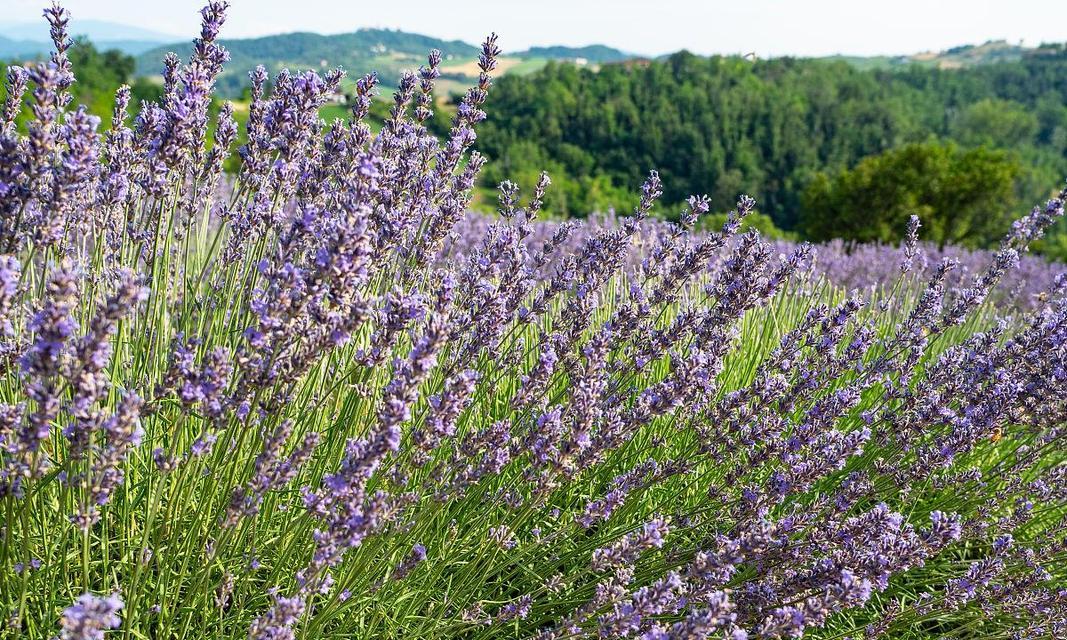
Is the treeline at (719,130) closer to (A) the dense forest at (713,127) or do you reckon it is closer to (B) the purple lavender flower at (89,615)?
(A) the dense forest at (713,127)

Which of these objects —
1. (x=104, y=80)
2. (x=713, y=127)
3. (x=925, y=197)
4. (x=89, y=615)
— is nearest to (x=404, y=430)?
(x=89, y=615)

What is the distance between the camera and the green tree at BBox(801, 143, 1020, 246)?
27156 mm

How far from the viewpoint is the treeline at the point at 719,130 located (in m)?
60.8

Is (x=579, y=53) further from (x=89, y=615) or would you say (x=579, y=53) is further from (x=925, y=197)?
(x=89, y=615)

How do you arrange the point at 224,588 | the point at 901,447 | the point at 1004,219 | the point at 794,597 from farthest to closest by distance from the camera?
the point at 1004,219, the point at 901,447, the point at 794,597, the point at 224,588

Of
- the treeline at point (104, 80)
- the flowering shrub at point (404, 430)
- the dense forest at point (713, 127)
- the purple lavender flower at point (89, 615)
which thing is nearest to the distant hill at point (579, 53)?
the dense forest at point (713, 127)

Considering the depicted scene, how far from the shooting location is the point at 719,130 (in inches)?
2697

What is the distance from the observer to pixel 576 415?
5.93ft

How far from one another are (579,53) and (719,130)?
327 ft

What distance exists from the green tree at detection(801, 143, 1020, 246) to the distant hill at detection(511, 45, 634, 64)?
10964 cm

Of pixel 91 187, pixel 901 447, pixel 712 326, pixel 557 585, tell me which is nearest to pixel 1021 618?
pixel 901 447

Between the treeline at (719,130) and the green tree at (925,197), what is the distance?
72.1 ft

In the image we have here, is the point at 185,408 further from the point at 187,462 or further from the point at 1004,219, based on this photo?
the point at 1004,219

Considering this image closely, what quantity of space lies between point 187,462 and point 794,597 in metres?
1.60
